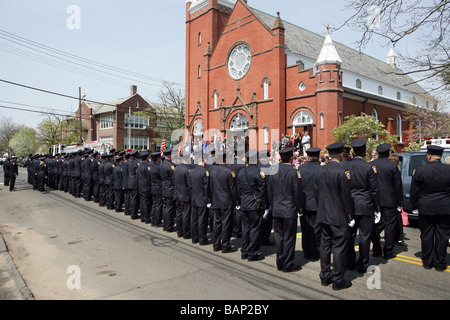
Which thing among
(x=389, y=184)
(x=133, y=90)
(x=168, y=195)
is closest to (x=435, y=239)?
(x=389, y=184)

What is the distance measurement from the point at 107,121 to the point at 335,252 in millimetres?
55038

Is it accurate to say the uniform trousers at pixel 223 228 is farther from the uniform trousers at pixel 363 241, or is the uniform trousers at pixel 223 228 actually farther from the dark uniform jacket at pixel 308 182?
the uniform trousers at pixel 363 241

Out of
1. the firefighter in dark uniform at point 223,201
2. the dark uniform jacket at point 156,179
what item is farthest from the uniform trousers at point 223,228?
the dark uniform jacket at point 156,179

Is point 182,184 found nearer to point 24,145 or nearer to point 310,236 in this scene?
point 310,236

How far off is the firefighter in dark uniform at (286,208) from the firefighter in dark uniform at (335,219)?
607mm

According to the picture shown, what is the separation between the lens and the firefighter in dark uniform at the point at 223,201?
6.81 meters

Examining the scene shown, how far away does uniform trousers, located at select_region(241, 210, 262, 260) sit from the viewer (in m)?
6.18

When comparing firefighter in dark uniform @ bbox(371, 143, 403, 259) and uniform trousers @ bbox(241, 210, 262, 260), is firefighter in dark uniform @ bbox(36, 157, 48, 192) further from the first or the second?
firefighter in dark uniform @ bbox(371, 143, 403, 259)

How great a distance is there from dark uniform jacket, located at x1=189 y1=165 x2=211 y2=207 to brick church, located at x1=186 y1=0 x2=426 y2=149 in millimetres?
17371

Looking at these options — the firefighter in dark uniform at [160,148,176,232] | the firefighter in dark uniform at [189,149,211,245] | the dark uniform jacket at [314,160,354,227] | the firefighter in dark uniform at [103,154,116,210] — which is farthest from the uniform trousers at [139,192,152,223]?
the dark uniform jacket at [314,160,354,227]

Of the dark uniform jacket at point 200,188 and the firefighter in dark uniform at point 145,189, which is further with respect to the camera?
the firefighter in dark uniform at point 145,189
